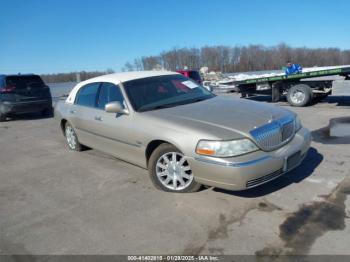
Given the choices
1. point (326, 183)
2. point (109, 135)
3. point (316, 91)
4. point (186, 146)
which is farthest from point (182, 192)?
point (316, 91)

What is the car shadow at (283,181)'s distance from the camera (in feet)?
13.3

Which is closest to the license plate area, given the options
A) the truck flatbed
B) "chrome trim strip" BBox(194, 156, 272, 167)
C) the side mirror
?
"chrome trim strip" BBox(194, 156, 272, 167)

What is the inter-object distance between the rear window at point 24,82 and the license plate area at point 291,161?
10.4 meters

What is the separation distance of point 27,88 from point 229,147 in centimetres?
1009

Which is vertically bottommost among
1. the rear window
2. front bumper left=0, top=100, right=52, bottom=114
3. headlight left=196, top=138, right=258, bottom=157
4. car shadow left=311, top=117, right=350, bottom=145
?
car shadow left=311, top=117, right=350, bottom=145

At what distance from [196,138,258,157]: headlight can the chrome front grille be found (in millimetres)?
128

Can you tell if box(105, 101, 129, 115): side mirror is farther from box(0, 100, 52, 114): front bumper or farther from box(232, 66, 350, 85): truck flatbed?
box(232, 66, 350, 85): truck flatbed

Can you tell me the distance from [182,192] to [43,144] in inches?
194

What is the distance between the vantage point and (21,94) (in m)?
11.3

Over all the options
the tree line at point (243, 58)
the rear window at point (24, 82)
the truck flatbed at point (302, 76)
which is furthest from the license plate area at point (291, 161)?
the tree line at point (243, 58)

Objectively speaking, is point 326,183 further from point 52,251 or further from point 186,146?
point 52,251

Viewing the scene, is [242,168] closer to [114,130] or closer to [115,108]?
[115,108]

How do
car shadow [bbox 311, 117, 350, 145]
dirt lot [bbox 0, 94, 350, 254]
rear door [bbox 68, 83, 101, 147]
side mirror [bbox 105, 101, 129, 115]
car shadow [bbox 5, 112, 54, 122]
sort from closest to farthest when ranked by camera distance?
dirt lot [bbox 0, 94, 350, 254] → side mirror [bbox 105, 101, 129, 115] → rear door [bbox 68, 83, 101, 147] → car shadow [bbox 311, 117, 350, 145] → car shadow [bbox 5, 112, 54, 122]

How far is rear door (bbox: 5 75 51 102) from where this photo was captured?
11.2 metres
